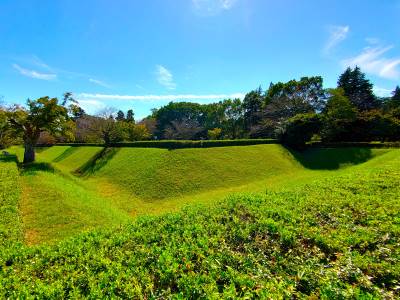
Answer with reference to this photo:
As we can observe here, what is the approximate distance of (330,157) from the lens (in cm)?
2456

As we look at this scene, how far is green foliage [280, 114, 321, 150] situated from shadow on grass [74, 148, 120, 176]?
21762 mm

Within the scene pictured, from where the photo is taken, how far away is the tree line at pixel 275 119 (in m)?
20.0

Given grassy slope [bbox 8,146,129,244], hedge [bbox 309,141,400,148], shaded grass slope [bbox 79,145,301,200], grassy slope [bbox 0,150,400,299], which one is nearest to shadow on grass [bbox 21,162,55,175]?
grassy slope [bbox 8,146,129,244]

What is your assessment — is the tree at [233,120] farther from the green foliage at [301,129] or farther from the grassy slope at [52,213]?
the grassy slope at [52,213]

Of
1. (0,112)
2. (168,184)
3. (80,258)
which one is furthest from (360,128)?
(0,112)

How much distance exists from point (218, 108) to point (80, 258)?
5889 centimetres

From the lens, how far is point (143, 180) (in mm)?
19094

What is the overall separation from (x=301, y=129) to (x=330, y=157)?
469 cm

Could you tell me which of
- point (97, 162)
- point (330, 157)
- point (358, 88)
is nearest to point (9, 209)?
point (97, 162)

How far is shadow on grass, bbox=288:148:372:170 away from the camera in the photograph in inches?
896

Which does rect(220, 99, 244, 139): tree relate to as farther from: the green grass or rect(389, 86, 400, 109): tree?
the green grass

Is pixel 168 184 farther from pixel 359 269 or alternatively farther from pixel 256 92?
pixel 256 92

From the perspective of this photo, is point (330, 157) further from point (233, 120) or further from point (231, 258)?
point (233, 120)

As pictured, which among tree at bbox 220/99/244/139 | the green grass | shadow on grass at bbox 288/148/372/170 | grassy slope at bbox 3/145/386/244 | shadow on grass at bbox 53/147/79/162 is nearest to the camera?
the green grass
